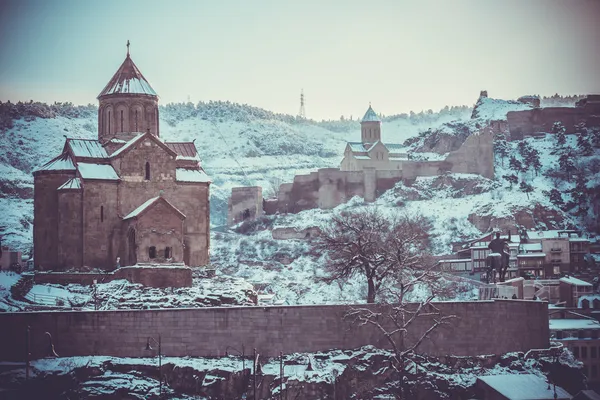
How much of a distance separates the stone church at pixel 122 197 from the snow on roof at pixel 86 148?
4 centimetres

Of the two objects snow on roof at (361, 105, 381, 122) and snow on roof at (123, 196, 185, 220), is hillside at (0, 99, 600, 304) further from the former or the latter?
snow on roof at (123, 196, 185, 220)

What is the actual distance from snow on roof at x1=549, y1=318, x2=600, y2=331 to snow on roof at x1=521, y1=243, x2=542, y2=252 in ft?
59.0

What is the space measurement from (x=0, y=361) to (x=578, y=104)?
88800 millimetres

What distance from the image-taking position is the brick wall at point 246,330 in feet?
127

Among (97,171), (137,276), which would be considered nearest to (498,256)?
(137,276)

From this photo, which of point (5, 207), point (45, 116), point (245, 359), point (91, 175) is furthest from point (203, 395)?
point (45, 116)

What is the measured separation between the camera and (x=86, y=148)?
51.8 m

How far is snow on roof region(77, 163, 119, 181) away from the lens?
49719 mm

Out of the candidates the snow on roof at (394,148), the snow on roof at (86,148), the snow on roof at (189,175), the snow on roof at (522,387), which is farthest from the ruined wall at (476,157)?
the snow on roof at (522,387)

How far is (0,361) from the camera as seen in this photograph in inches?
1496

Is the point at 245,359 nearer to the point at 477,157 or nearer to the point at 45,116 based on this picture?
the point at 477,157

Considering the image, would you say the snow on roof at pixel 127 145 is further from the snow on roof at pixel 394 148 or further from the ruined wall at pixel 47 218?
the snow on roof at pixel 394 148

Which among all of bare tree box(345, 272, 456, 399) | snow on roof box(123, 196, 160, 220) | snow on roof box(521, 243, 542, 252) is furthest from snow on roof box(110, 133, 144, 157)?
snow on roof box(521, 243, 542, 252)

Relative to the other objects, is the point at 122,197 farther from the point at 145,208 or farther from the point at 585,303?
the point at 585,303
